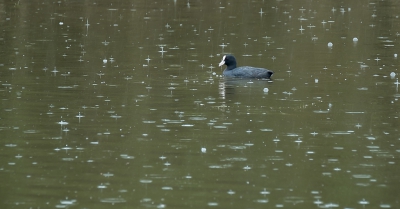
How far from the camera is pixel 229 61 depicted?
25938 mm

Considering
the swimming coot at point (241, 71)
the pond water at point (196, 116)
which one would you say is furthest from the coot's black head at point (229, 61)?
the pond water at point (196, 116)

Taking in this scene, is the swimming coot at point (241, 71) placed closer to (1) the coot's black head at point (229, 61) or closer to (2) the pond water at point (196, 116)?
(1) the coot's black head at point (229, 61)

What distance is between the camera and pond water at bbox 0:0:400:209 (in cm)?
1312

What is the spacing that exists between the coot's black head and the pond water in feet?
1.11

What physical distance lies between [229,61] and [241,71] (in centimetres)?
105

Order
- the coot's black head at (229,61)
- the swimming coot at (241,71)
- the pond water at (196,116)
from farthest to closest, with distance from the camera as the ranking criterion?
the coot's black head at (229,61), the swimming coot at (241,71), the pond water at (196,116)

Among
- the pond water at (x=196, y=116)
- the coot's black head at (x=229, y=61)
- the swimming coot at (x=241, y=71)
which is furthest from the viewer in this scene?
the coot's black head at (x=229, y=61)

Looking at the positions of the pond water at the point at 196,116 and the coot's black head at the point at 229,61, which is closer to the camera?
the pond water at the point at 196,116

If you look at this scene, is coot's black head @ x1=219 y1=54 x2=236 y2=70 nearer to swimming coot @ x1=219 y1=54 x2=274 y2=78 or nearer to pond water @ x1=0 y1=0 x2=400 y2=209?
swimming coot @ x1=219 y1=54 x2=274 y2=78

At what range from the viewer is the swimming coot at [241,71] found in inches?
955

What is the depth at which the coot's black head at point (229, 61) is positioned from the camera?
25.9 metres

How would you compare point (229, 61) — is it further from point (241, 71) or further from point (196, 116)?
point (196, 116)

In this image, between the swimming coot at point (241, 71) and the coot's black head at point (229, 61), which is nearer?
the swimming coot at point (241, 71)

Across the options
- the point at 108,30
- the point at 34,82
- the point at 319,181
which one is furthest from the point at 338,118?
the point at 108,30
